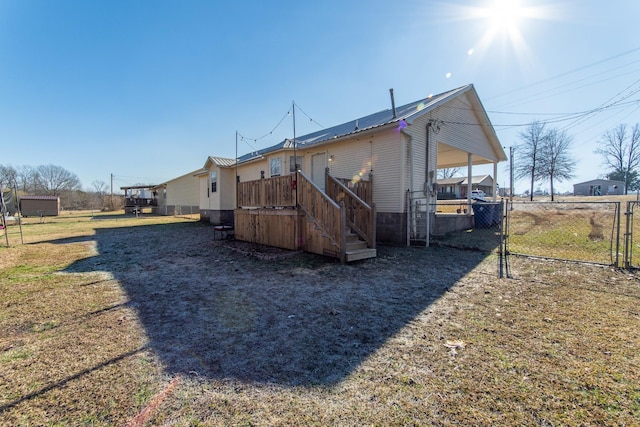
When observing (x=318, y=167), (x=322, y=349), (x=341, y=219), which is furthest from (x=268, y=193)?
(x=322, y=349)

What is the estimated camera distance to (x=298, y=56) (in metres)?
11.4

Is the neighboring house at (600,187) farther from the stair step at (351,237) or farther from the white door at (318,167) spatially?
the stair step at (351,237)

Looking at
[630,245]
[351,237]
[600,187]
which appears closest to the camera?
[630,245]

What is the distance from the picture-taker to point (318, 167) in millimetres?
12555

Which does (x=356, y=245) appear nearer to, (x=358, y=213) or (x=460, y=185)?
(x=358, y=213)

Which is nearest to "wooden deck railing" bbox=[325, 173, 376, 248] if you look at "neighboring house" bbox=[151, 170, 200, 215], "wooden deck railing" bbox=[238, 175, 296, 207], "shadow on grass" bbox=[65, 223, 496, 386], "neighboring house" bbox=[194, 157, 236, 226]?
"shadow on grass" bbox=[65, 223, 496, 386]

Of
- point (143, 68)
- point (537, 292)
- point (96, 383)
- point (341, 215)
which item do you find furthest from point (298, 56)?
point (96, 383)

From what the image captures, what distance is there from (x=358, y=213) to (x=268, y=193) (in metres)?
2.99

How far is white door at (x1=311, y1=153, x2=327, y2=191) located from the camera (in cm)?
1228

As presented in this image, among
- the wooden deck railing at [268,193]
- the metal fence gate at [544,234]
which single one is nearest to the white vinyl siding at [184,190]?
the wooden deck railing at [268,193]

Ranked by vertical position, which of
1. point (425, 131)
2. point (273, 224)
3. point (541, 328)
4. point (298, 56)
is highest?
point (298, 56)

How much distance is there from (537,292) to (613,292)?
1139mm

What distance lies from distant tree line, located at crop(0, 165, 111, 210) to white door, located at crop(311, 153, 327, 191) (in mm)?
44146

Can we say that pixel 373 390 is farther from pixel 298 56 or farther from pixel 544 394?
pixel 298 56
